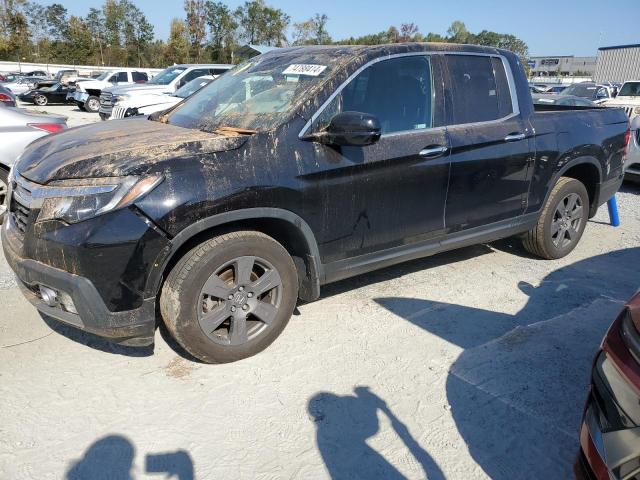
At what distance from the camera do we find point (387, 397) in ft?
9.30

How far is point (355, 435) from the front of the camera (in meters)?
2.53

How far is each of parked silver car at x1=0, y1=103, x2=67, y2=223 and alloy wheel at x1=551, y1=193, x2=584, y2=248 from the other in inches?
206

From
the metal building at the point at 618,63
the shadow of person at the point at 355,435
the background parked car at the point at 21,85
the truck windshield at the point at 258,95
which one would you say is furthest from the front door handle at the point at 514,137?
the metal building at the point at 618,63

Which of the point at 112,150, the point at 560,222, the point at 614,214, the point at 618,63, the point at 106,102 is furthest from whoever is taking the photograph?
the point at 618,63

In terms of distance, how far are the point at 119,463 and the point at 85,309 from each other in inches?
30.5

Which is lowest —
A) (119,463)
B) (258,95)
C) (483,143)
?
(119,463)

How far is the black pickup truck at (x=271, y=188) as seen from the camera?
2.60 metres

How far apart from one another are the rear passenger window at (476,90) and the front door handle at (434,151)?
27cm

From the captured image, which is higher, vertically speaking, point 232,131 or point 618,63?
point 618,63

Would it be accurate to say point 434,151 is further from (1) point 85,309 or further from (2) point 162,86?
(2) point 162,86

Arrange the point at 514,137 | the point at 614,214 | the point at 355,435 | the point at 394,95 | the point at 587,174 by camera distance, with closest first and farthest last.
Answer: the point at 355,435
the point at 394,95
the point at 514,137
the point at 587,174
the point at 614,214

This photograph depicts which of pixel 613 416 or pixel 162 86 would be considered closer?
pixel 613 416

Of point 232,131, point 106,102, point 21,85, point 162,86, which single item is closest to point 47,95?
point 21,85

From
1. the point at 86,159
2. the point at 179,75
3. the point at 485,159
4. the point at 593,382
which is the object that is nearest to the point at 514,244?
the point at 485,159
